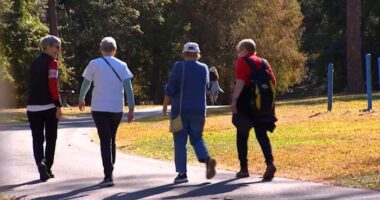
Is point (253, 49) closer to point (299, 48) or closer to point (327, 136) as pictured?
point (327, 136)

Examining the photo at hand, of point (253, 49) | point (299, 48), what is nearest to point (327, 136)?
point (253, 49)

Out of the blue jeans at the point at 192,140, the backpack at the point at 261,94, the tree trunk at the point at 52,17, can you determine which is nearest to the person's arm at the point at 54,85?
the blue jeans at the point at 192,140

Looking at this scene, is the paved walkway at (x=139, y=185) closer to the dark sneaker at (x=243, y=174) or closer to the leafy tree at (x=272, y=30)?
the dark sneaker at (x=243, y=174)

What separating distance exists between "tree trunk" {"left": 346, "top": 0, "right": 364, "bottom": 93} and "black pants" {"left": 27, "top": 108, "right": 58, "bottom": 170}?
85.4ft

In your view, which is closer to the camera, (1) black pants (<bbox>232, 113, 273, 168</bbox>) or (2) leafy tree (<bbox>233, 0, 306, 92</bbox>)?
(1) black pants (<bbox>232, 113, 273, 168</bbox>)

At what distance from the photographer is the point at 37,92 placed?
36.1 feet

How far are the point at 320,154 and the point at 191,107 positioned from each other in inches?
138

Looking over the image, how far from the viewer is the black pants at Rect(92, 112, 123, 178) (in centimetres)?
1056

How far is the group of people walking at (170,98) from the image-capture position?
10.6 meters

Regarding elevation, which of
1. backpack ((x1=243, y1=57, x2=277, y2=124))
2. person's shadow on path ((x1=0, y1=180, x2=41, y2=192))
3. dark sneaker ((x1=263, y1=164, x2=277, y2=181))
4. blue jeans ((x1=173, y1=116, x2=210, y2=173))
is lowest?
person's shadow on path ((x1=0, y1=180, x2=41, y2=192))

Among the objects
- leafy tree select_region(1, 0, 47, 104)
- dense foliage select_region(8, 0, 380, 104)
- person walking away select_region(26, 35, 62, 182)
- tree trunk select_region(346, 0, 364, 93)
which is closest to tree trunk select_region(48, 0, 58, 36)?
leafy tree select_region(1, 0, 47, 104)

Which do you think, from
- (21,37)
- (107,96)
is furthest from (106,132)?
(21,37)

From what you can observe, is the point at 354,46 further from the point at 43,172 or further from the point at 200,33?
the point at 43,172

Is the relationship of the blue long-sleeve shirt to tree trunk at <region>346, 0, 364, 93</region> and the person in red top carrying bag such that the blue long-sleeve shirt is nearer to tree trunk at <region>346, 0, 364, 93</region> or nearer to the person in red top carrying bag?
the person in red top carrying bag
